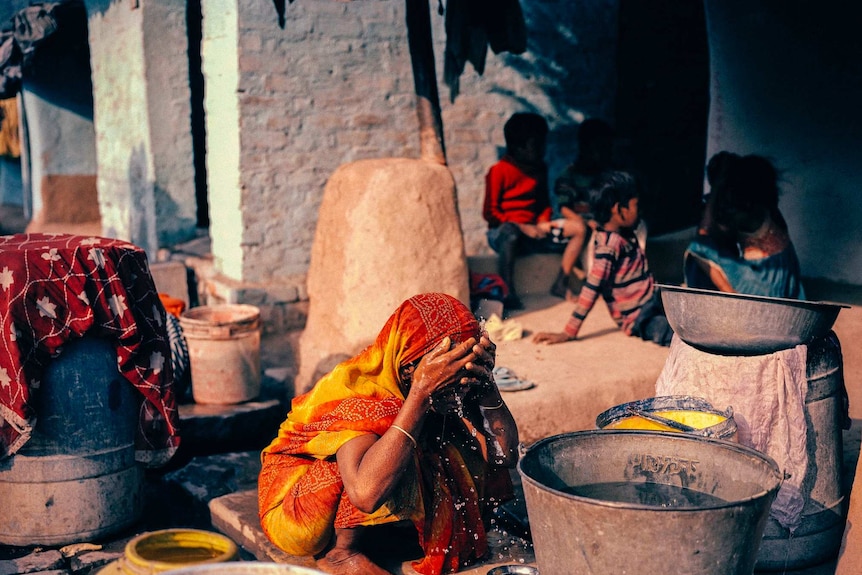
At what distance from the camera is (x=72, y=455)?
3.70 m

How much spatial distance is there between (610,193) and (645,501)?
3.83 metres

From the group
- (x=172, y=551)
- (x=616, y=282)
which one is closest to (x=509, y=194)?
(x=616, y=282)

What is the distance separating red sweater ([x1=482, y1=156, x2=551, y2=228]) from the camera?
7.14 metres

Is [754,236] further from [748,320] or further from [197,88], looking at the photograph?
[197,88]

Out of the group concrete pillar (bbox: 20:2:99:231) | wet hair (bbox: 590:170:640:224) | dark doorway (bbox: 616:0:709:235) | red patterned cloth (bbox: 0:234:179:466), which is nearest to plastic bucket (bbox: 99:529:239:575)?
red patterned cloth (bbox: 0:234:179:466)

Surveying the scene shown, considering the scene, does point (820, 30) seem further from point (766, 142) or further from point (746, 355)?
point (746, 355)

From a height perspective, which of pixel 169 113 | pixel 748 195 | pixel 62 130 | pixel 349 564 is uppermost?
pixel 62 130

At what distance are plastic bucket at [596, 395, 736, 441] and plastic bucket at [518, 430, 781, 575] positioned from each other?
0.99ft

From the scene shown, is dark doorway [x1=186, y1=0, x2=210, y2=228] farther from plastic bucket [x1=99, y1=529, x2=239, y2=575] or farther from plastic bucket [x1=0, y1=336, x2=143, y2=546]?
plastic bucket [x1=99, y1=529, x2=239, y2=575]

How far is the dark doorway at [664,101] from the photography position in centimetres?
825

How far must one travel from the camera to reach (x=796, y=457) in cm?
306

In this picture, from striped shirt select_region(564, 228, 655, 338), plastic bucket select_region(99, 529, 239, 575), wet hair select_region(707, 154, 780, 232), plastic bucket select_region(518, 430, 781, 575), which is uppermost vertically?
wet hair select_region(707, 154, 780, 232)

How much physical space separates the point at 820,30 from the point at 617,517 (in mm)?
3945

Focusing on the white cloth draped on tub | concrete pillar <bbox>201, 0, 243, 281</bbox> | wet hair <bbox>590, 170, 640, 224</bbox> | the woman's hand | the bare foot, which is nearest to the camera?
the woman's hand
